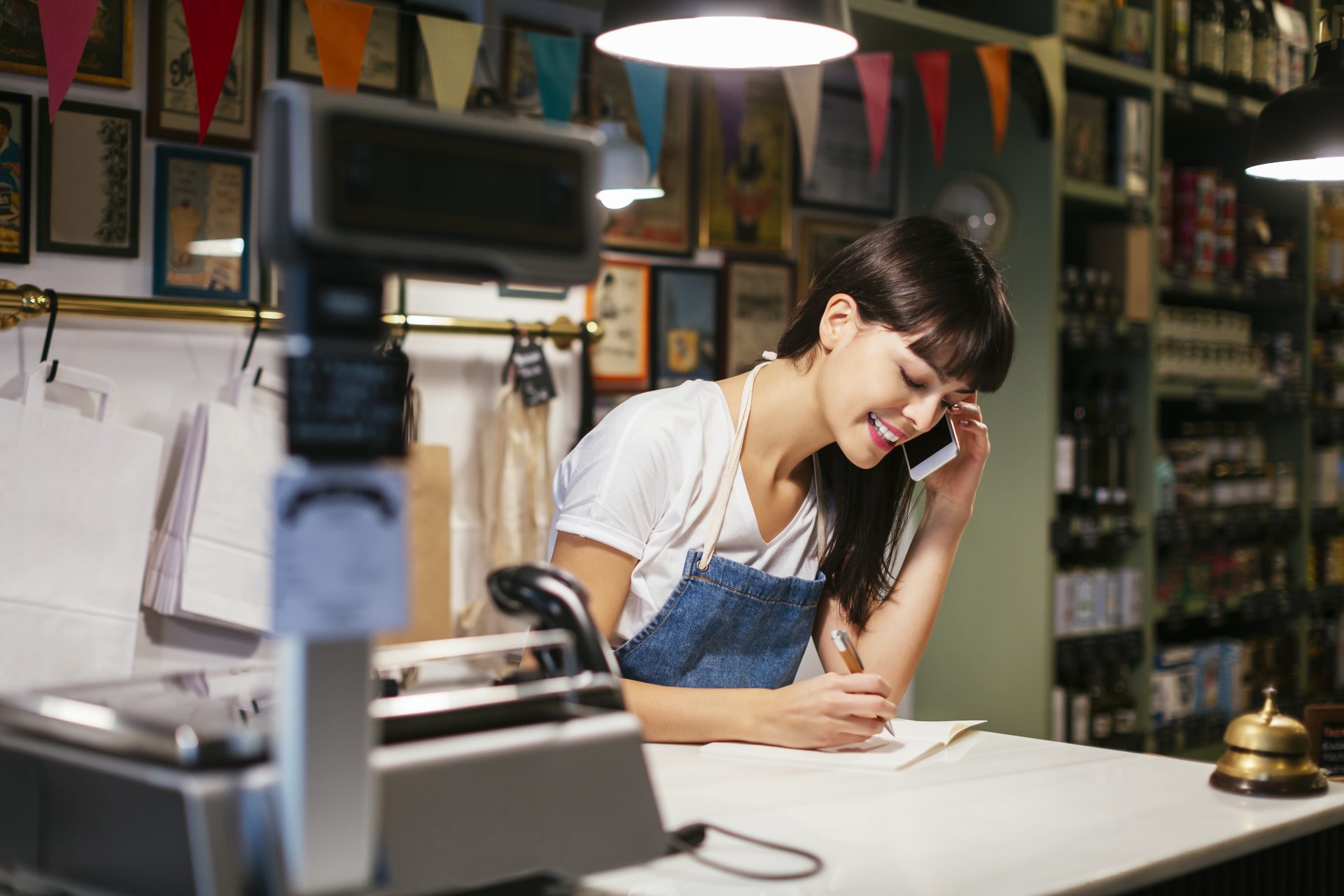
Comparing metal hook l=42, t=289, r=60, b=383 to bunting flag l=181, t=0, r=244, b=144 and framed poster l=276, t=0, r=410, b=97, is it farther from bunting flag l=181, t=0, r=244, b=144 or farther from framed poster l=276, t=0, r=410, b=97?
framed poster l=276, t=0, r=410, b=97

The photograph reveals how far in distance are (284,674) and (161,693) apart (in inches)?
12.5

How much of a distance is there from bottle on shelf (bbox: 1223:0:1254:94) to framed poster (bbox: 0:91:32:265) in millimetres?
3408

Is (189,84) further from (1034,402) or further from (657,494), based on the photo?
(1034,402)

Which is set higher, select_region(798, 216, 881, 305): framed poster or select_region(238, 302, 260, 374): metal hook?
select_region(798, 216, 881, 305): framed poster

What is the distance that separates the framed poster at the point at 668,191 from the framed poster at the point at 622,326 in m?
0.07

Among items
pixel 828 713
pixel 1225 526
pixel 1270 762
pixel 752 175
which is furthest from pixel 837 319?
pixel 1225 526

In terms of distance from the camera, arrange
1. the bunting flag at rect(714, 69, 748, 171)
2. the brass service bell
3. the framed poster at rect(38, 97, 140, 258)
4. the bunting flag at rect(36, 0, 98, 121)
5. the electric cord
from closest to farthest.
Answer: the electric cord → the brass service bell → the bunting flag at rect(36, 0, 98, 121) → the framed poster at rect(38, 97, 140, 258) → the bunting flag at rect(714, 69, 748, 171)

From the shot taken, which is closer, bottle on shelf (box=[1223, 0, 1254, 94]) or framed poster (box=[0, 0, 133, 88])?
framed poster (box=[0, 0, 133, 88])

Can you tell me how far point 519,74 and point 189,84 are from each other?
70 centimetres

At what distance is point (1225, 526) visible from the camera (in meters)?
3.99

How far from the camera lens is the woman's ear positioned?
6.23 ft

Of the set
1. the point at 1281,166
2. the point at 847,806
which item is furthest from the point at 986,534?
the point at 847,806

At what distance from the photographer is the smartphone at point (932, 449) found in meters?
1.99

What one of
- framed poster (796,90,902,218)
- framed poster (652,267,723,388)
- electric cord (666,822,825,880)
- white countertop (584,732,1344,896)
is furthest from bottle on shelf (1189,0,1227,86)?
electric cord (666,822,825,880)
